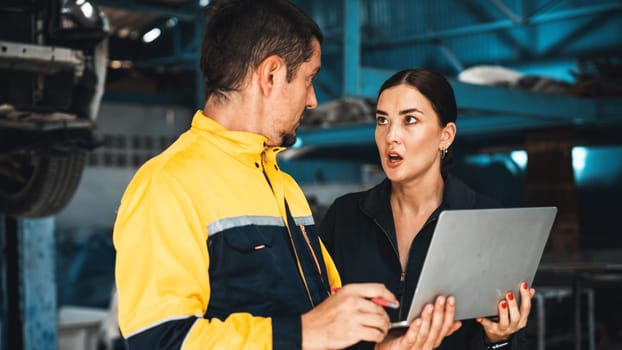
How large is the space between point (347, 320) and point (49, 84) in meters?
3.03

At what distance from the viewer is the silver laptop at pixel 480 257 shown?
4.93 feet

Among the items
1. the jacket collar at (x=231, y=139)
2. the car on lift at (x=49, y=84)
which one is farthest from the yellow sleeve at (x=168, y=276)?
the car on lift at (x=49, y=84)

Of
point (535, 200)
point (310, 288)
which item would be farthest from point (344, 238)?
point (535, 200)

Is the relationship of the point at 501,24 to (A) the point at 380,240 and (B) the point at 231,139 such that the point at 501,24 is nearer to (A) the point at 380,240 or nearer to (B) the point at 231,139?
(A) the point at 380,240

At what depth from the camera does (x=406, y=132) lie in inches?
89.6

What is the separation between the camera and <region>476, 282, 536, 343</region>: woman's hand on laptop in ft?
5.86

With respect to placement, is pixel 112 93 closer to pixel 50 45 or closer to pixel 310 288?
pixel 50 45

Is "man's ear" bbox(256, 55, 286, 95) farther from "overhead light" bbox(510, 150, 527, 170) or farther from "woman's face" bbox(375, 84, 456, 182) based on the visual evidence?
"overhead light" bbox(510, 150, 527, 170)

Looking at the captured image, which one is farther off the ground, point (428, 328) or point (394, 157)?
point (394, 157)

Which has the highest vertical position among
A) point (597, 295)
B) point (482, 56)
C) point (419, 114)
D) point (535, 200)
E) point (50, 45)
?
point (482, 56)

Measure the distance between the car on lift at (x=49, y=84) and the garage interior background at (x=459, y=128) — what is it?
0.07 metres

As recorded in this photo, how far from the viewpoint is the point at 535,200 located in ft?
25.8

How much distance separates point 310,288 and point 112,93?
13.2 meters

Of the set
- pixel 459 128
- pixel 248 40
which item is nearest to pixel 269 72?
pixel 248 40
